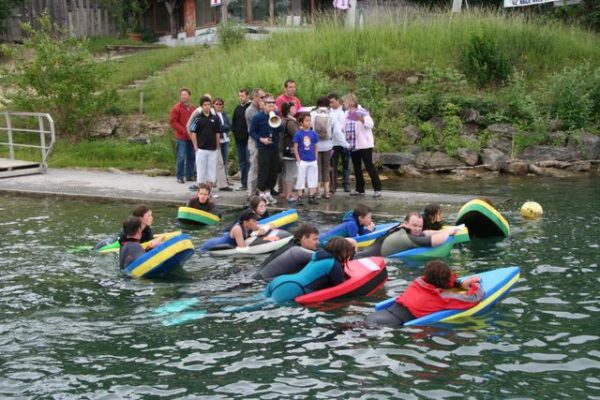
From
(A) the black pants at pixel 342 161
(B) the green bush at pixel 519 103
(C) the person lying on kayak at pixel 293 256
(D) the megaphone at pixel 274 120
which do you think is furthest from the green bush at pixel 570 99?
(C) the person lying on kayak at pixel 293 256

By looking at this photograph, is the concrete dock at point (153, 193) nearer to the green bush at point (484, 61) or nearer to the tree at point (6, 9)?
the green bush at point (484, 61)

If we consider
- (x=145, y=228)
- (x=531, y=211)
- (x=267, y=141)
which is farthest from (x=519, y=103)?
(x=145, y=228)

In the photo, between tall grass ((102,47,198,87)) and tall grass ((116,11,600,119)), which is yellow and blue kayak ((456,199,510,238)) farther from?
tall grass ((102,47,198,87))

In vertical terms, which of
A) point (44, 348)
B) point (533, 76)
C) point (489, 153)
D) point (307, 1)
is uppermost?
point (307, 1)

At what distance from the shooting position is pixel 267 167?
1705 cm

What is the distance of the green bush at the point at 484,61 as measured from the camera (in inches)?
982

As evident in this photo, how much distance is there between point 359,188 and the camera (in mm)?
18188

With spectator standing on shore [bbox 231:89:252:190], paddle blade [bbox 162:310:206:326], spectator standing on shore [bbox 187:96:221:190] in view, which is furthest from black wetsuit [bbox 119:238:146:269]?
spectator standing on shore [bbox 231:89:252:190]

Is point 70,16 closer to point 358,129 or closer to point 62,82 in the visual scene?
point 62,82

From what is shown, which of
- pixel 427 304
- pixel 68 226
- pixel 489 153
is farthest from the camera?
pixel 489 153

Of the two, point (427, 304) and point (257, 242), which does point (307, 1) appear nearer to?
point (257, 242)

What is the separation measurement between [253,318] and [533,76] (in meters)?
17.8

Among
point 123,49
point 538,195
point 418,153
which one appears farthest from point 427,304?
point 123,49

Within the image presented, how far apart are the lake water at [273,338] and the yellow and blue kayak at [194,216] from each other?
7.76ft
